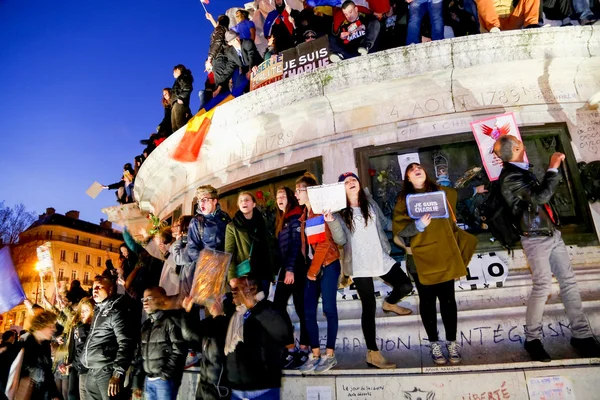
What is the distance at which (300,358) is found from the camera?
4.57 metres

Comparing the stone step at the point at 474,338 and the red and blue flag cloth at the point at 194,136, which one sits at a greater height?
the red and blue flag cloth at the point at 194,136

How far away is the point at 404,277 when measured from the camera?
181 inches

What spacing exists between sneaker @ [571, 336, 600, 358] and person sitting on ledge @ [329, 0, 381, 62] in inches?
184

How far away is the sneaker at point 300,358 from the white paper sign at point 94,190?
7903mm

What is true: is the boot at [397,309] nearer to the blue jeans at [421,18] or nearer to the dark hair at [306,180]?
the dark hair at [306,180]

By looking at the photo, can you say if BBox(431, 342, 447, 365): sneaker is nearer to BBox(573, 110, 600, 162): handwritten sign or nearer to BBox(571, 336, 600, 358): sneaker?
BBox(571, 336, 600, 358): sneaker

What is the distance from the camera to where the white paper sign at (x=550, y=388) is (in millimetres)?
3621

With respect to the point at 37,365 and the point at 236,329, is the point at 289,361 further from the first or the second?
the point at 37,365

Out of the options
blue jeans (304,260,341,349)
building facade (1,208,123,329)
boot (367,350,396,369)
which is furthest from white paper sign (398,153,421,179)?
building facade (1,208,123,329)

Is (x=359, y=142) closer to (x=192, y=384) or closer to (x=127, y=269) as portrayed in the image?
(x=192, y=384)

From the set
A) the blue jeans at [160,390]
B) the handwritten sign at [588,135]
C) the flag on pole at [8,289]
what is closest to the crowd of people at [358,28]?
the handwritten sign at [588,135]

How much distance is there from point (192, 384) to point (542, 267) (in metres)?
4.24

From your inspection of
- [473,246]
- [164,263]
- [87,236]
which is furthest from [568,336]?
[87,236]

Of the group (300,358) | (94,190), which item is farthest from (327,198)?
(94,190)
